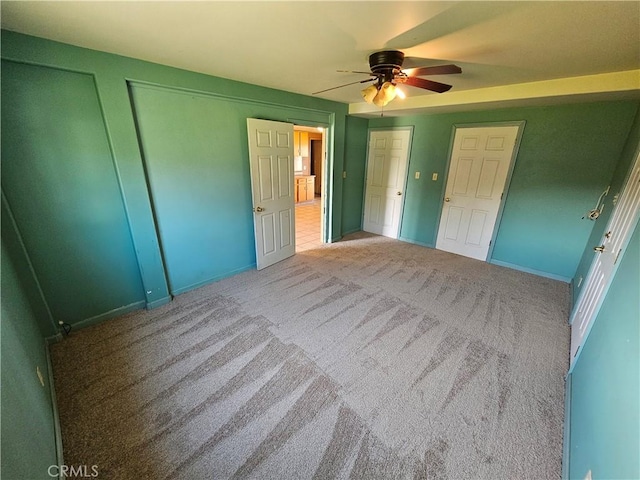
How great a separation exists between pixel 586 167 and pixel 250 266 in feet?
14.1

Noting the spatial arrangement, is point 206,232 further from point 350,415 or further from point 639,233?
point 639,233

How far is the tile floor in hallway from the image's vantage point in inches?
177

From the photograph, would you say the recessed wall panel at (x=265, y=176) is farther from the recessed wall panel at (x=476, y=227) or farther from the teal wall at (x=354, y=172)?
the recessed wall panel at (x=476, y=227)

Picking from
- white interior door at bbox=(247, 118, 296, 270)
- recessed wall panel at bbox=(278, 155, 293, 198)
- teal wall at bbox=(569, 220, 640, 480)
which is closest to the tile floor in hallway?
white interior door at bbox=(247, 118, 296, 270)

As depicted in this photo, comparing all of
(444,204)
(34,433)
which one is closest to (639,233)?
(444,204)

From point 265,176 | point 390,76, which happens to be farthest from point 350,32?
point 265,176

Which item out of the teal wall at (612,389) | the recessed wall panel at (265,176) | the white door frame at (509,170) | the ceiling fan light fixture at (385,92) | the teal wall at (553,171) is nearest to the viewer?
the teal wall at (612,389)

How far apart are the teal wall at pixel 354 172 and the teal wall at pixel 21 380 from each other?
4009 mm

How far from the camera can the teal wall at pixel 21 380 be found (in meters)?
0.90

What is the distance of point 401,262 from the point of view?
12.4ft

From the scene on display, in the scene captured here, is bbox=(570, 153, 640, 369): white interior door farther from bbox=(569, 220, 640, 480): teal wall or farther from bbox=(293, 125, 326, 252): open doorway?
bbox=(293, 125, 326, 252): open doorway

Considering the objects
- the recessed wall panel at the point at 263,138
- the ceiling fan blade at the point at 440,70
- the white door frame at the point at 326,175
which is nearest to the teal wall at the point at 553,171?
the white door frame at the point at 326,175

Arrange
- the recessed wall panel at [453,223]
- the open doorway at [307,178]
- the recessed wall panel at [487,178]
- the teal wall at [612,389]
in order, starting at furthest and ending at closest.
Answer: the open doorway at [307,178], the recessed wall panel at [453,223], the recessed wall panel at [487,178], the teal wall at [612,389]

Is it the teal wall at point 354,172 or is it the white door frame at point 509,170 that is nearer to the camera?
the white door frame at point 509,170
